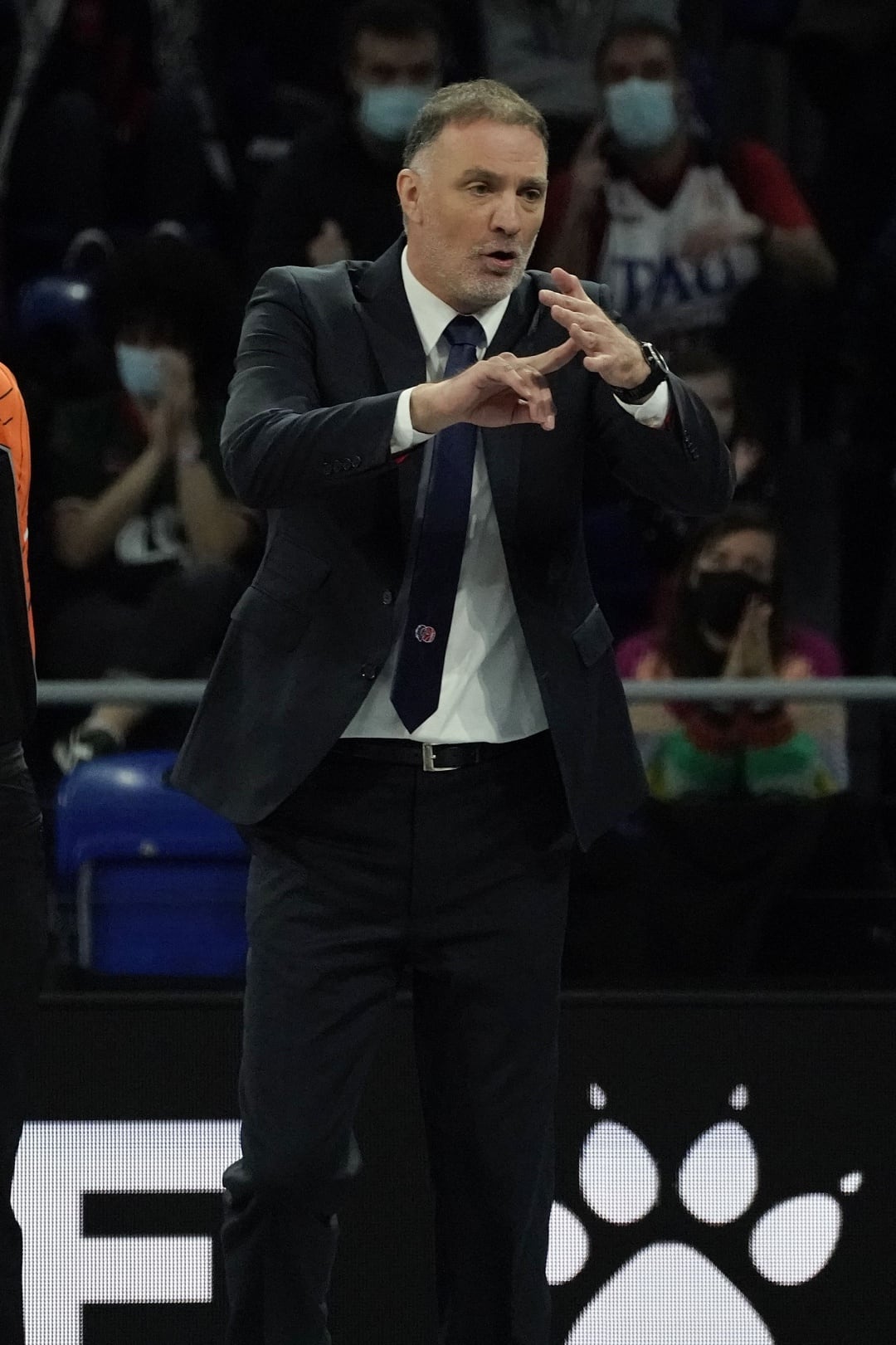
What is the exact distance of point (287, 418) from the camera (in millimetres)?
2371

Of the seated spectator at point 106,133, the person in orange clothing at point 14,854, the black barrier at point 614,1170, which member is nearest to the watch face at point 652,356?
the person in orange clothing at point 14,854

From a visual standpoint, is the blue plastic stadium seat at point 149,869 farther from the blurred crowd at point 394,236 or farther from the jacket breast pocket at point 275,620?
the blurred crowd at point 394,236

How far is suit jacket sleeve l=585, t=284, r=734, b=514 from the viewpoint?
2.38m

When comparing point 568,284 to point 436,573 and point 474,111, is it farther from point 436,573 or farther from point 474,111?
point 436,573

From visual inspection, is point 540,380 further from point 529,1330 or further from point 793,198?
point 793,198

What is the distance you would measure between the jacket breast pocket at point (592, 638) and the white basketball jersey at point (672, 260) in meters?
2.39

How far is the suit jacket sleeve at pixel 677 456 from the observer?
2383mm

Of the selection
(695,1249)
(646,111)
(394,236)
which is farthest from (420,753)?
(646,111)

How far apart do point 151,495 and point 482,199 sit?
2.30 meters

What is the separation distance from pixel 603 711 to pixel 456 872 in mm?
280

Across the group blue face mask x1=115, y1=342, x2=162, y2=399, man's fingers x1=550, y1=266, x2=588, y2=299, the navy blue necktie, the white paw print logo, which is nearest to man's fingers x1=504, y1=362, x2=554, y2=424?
man's fingers x1=550, y1=266, x2=588, y2=299

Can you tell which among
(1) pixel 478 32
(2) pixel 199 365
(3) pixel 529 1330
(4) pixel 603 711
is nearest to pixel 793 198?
(1) pixel 478 32

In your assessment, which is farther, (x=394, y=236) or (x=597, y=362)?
(x=394, y=236)

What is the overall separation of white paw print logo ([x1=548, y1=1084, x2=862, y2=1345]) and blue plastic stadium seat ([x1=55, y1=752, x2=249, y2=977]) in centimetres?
67
